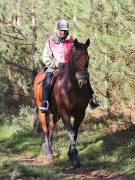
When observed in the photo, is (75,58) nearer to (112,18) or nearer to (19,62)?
(112,18)

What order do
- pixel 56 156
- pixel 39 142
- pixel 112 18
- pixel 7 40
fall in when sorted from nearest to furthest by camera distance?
pixel 112 18, pixel 56 156, pixel 39 142, pixel 7 40

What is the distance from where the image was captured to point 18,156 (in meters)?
13.3

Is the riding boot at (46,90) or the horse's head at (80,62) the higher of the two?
the horse's head at (80,62)

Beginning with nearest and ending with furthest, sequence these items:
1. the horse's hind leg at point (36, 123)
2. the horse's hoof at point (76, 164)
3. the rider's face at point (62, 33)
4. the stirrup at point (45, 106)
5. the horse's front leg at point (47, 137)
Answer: the horse's hoof at point (76, 164)
the rider's face at point (62, 33)
the stirrup at point (45, 106)
the horse's front leg at point (47, 137)
the horse's hind leg at point (36, 123)

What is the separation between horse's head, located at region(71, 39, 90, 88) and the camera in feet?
31.9

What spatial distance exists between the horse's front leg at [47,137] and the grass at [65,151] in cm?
24

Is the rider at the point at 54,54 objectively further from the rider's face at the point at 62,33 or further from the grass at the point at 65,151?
the grass at the point at 65,151

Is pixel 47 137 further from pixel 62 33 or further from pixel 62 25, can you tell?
pixel 62 25

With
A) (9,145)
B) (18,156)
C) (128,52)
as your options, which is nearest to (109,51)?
(128,52)

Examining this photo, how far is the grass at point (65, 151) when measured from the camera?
31.9ft

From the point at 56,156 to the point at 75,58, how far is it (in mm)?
3231

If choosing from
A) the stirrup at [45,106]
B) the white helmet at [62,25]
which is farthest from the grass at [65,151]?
the white helmet at [62,25]

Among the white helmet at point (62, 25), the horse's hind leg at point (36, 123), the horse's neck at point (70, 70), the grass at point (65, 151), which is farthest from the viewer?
the horse's hind leg at point (36, 123)

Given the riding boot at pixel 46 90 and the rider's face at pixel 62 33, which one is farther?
the riding boot at pixel 46 90
